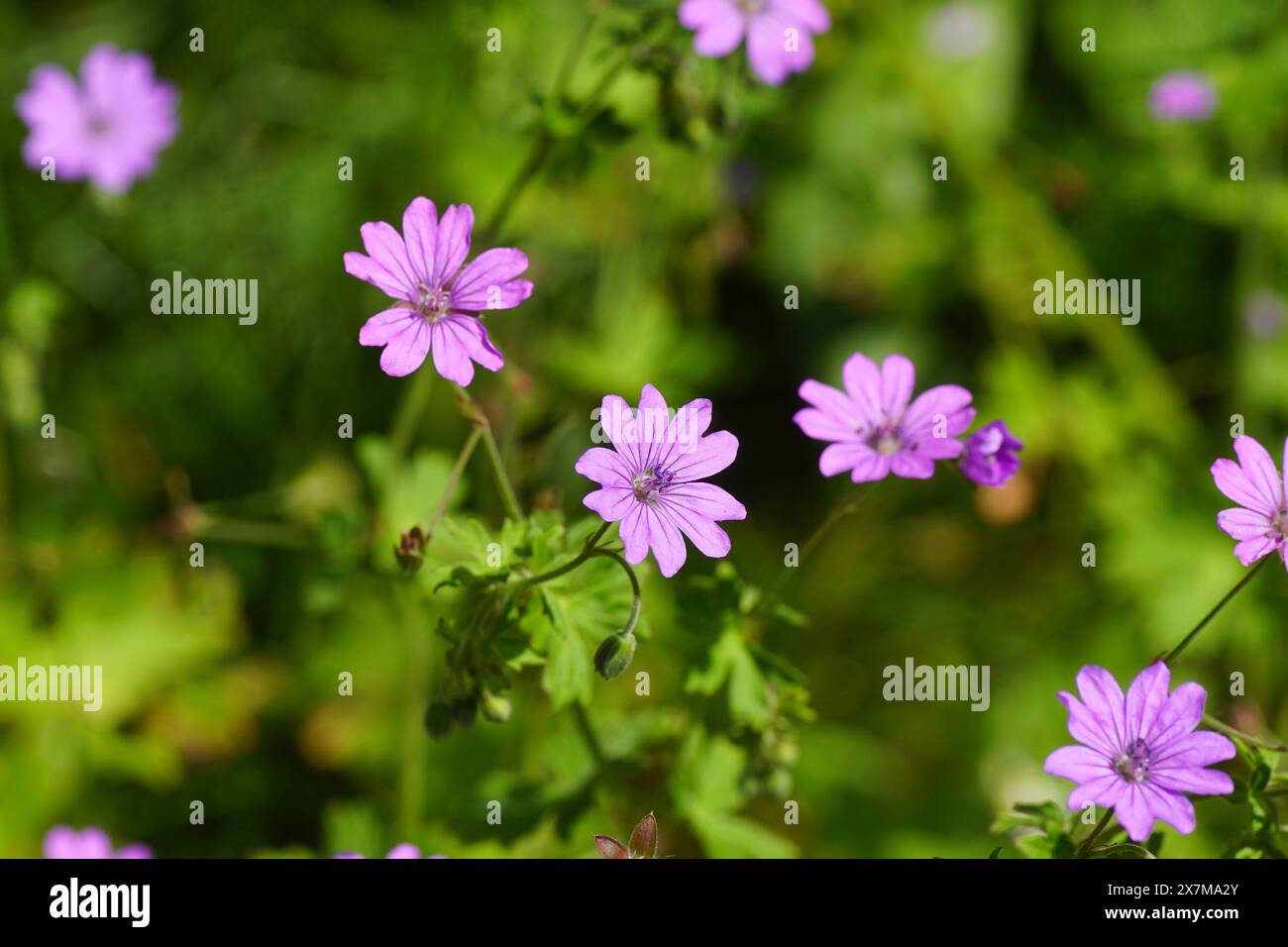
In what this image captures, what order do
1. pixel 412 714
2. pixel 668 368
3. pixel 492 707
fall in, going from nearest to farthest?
pixel 492 707 → pixel 412 714 → pixel 668 368

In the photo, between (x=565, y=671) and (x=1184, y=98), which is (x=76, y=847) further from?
(x=1184, y=98)

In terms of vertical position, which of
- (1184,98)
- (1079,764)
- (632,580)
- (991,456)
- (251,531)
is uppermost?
(1184,98)

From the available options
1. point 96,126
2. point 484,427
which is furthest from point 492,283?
point 96,126

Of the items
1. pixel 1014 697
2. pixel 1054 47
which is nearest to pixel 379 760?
pixel 1014 697

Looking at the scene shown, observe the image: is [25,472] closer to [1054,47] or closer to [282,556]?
[282,556]

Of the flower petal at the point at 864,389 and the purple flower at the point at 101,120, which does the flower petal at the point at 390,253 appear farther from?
the purple flower at the point at 101,120
